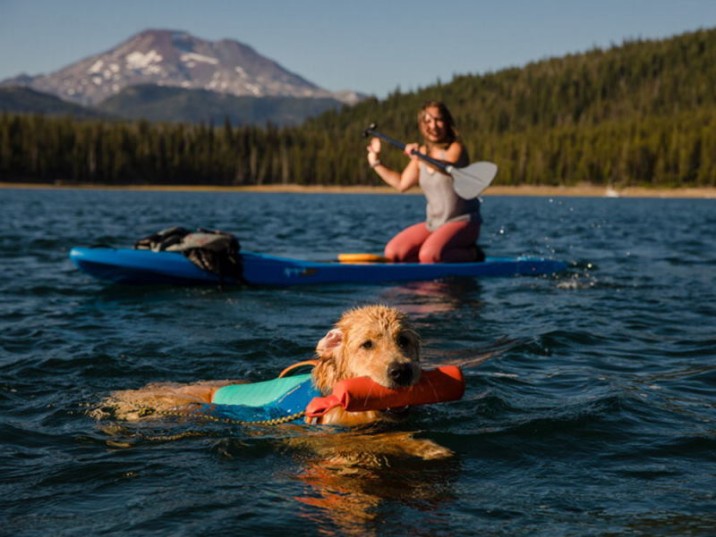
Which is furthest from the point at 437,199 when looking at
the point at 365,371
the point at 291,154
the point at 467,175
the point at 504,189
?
the point at 291,154

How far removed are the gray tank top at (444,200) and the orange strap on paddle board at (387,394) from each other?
8.02 meters

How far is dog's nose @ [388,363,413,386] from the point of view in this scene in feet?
18.1

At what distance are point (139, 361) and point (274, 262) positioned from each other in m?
5.41

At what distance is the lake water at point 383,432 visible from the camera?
457 centimetres

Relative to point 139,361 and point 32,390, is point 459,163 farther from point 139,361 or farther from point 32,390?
point 32,390

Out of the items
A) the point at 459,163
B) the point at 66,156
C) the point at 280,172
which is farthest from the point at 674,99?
the point at 459,163

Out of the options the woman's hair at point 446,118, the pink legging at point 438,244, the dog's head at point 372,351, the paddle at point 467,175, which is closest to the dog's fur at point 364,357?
the dog's head at point 372,351

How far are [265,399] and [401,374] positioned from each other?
1332mm

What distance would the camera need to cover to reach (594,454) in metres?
5.75

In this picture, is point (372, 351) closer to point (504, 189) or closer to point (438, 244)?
point (438, 244)

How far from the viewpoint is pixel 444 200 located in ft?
45.4

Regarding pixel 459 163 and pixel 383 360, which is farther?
pixel 459 163

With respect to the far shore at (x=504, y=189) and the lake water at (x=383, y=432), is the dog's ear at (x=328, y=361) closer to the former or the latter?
the lake water at (x=383, y=432)

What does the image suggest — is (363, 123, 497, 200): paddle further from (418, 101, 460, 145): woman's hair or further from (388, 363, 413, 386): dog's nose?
(388, 363, 413, 386): dog's nose
